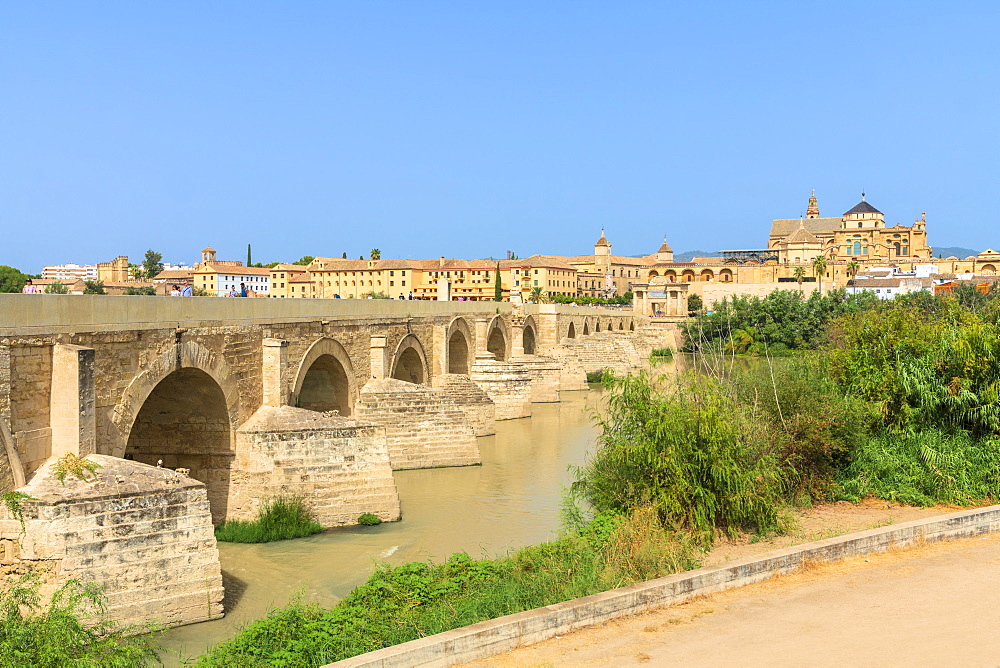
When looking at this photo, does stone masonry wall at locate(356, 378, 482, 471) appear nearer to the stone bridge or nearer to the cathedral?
the stone bridge

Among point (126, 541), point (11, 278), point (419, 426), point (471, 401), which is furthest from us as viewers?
point (11, 278)

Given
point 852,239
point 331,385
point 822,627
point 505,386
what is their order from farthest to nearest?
1. point 852,239
2. point 505,386
3. point 331,385
4. point 822,627

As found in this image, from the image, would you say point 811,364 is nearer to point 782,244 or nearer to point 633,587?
point 633,587

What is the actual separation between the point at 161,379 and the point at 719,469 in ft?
23.6

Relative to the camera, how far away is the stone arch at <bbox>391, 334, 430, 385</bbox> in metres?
22.9

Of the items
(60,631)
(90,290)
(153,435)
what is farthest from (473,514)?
(90,290)

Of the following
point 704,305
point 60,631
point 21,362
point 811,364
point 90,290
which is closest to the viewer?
point 60,631

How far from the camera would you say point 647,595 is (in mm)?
6945

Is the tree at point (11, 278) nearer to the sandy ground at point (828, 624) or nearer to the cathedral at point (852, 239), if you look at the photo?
the sandy ground at point (828, 624)

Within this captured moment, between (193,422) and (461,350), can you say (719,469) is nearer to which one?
(193,422)

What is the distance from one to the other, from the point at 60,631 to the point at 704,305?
72.6 metres

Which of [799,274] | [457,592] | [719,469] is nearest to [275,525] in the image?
[457,592]

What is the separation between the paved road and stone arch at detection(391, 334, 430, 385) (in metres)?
15.7

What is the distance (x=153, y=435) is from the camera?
14.4m
